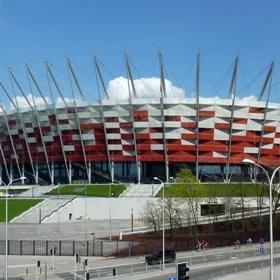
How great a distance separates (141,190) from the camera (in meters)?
121

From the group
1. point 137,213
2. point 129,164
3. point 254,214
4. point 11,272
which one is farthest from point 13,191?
point 11,272

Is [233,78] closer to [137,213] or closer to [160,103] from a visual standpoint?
[160,103]

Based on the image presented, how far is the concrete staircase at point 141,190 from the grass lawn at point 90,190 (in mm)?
1487

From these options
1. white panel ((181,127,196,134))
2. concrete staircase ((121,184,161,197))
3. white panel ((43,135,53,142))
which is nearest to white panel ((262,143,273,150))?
white panel ((181,127,196,134))

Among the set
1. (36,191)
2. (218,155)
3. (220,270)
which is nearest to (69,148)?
(36,191)

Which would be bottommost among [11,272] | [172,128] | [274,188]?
[11,272]

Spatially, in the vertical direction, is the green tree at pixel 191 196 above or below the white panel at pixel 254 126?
below

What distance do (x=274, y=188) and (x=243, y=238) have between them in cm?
1346

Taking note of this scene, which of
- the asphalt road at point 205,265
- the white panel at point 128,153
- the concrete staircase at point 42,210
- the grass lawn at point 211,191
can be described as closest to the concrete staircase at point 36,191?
the concrete staircase at point 42,210

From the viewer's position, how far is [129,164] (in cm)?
14025

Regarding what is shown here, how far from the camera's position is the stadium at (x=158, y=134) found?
13112 centimetres

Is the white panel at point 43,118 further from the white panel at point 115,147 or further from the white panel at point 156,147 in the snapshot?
the white panel at point 156,147

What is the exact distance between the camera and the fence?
6412 centimetres

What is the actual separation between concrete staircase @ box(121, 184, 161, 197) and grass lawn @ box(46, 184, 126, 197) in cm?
149
